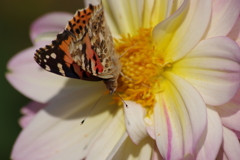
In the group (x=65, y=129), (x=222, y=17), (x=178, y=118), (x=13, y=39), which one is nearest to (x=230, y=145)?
(x=178, y=118)

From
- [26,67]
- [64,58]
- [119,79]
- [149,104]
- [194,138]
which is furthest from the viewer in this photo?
[26,67]

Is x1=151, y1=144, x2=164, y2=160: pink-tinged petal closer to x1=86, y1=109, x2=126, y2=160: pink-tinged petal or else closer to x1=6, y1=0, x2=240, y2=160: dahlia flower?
x1=6, y1=0, x2=240, y2=160: dahlia flower

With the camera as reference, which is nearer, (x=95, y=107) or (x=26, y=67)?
(x=95, y=107)

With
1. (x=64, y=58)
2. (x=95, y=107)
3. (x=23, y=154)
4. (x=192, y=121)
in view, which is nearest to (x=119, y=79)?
(x=95, y=107)

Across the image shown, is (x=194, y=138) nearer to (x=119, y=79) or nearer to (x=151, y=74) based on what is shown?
(x=151, y=74)

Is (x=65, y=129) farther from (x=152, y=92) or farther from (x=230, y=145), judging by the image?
(x=230, y=145)

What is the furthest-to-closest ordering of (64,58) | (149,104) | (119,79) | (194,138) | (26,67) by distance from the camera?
(26,67) < (119,79) < (149,104) < (64,58) < (194,138)

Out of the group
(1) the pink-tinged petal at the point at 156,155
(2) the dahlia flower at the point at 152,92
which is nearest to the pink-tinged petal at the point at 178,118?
(2) the dahlia flower at the point at 152,92
